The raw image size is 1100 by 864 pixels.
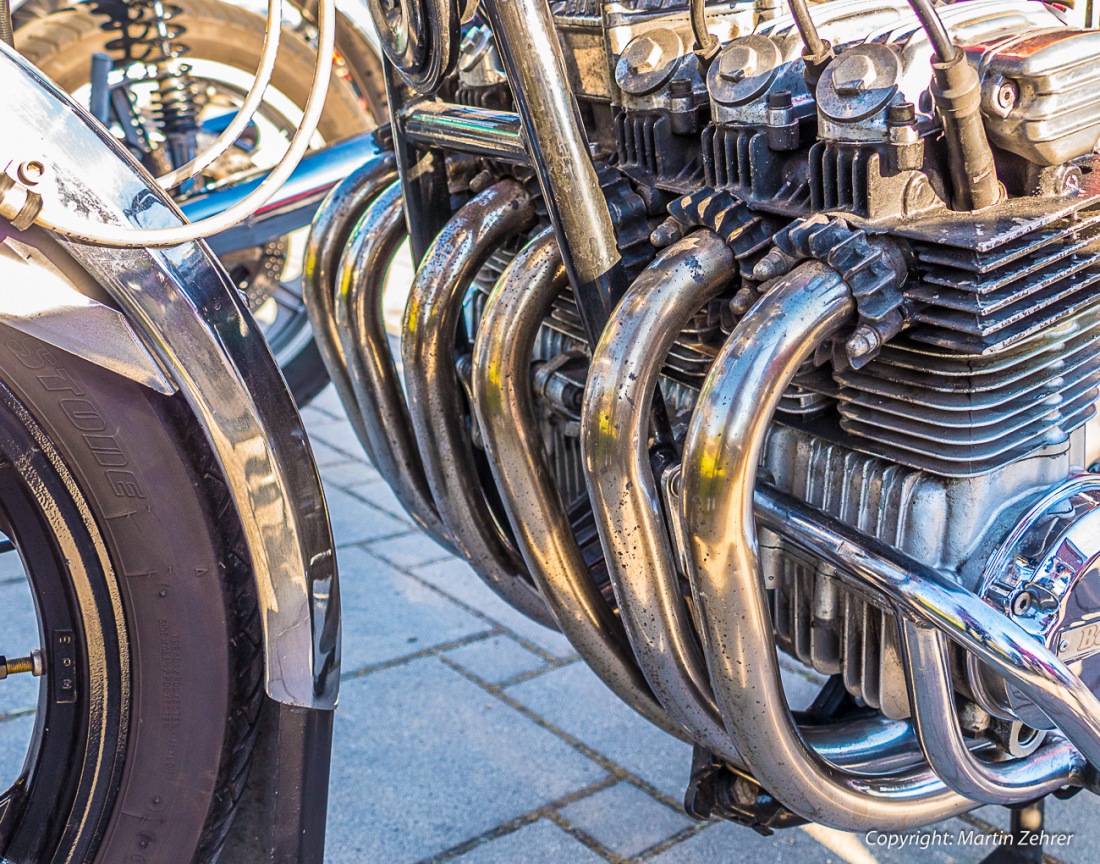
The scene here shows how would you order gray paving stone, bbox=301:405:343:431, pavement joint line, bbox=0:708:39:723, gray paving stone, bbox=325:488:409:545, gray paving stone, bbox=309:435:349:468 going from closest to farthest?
pavement joint line, bbox=0:708:39:723
gray paving stone, bbox=325:488:409:545
gray paving stone, bbox=309:435:349:468
gray paving stone, bbox=301:405:343:431

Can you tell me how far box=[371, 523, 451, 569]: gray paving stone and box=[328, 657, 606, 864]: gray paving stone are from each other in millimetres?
446

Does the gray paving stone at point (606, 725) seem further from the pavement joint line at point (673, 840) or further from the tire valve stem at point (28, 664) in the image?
the tire valve stem at point (28, 664)

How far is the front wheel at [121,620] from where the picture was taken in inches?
39.8

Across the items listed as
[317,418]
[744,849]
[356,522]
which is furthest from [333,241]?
[317,418]

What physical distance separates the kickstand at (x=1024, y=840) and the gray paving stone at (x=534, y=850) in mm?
507

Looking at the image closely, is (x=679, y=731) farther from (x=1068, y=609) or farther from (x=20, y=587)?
(x=20, y=587)

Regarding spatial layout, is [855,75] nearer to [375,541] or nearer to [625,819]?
[625,819]

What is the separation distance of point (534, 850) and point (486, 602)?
76cm

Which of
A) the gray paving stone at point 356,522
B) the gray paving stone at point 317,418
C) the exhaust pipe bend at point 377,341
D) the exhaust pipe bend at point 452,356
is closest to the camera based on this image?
the exhaust pipe bend at point 452,356

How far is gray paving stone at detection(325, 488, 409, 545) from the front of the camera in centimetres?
258

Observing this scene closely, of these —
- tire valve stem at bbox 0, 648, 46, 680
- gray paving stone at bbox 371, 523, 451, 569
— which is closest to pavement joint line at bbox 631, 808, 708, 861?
tire valve stem at bbox 0, 648, 46, 680

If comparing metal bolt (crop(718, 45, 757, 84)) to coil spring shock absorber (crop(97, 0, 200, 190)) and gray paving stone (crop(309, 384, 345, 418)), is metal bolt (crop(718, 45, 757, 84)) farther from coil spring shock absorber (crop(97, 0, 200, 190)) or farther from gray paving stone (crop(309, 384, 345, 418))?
gray paving stone (crop(309, 384, 345, 418))

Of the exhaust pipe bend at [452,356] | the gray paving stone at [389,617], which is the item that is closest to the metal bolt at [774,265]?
the exhaust pipe bend at [452,356]

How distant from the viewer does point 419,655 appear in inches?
82.5
